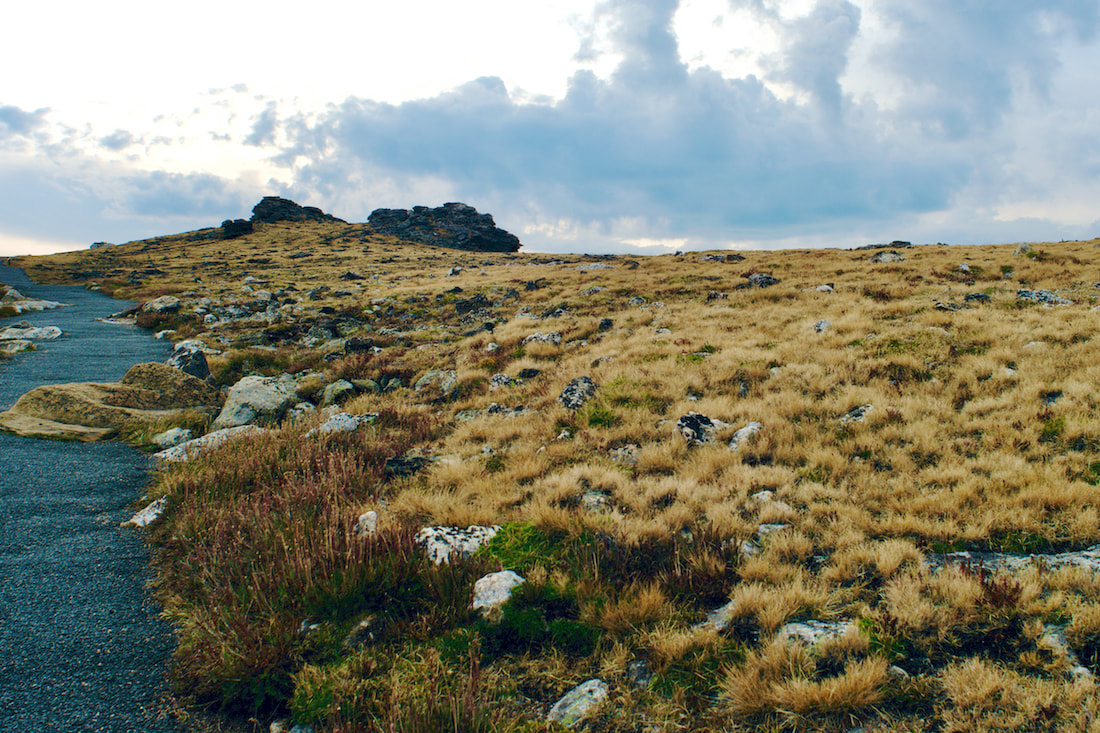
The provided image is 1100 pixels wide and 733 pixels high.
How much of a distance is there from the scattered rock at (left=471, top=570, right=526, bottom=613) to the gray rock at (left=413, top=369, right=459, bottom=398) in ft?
24.7

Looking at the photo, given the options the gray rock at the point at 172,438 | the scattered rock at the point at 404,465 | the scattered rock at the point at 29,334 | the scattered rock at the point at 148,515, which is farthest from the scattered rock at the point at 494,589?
the scattered rock at the point at 29,334

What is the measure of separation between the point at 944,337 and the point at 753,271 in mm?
17340

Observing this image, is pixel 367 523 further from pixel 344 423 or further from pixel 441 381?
pixel 441 381

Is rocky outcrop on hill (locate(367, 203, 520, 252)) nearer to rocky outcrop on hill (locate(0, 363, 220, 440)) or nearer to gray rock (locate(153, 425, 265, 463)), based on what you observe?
rocky outcrop on hill (locate(0, 363, 220, 440))

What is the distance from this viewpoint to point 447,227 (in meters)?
124

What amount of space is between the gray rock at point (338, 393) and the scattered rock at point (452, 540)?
761cm

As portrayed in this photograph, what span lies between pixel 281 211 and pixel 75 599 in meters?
143

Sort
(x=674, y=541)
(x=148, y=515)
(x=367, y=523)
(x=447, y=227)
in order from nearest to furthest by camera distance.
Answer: (x=674, y=541), (x=367, y=523), (x=148, y=515), (x=447, y=227)

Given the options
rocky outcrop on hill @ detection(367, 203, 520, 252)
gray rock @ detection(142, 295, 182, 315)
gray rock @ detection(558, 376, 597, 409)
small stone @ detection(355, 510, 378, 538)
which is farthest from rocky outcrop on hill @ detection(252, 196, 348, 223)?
small stone @ detection(355, 510, 378, 538)

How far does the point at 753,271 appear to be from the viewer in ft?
90.0

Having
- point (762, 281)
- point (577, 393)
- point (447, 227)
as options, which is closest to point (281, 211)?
point (447, 227)

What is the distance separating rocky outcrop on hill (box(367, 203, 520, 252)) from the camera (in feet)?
385

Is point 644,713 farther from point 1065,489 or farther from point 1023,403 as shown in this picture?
point 1023,403

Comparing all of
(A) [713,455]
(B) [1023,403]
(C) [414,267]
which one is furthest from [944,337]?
(C) [414,267]
